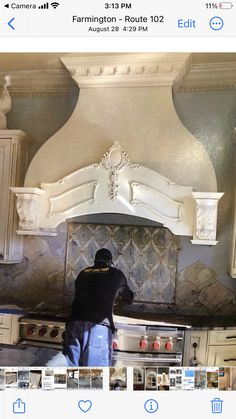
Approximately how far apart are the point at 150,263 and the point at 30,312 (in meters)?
0.29

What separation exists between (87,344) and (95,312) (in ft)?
0.23

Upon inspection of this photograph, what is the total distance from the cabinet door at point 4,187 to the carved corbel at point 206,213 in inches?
16.4

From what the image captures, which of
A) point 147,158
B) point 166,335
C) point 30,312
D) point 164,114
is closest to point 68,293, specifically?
point 30,312

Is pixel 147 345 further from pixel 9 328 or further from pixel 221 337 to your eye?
pixel 9 328

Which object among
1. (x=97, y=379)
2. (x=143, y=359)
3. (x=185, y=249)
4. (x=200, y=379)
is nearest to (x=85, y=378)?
(x=97, y=379)

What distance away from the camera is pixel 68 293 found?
0.79 m

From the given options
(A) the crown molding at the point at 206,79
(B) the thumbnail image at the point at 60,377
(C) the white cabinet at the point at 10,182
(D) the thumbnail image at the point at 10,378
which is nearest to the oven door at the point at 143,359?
(B) the thumbnail image at the point at 60,377

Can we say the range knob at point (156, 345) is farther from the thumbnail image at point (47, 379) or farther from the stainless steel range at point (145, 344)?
the thumbnail image at point (47, 379)

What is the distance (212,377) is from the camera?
720 mm
